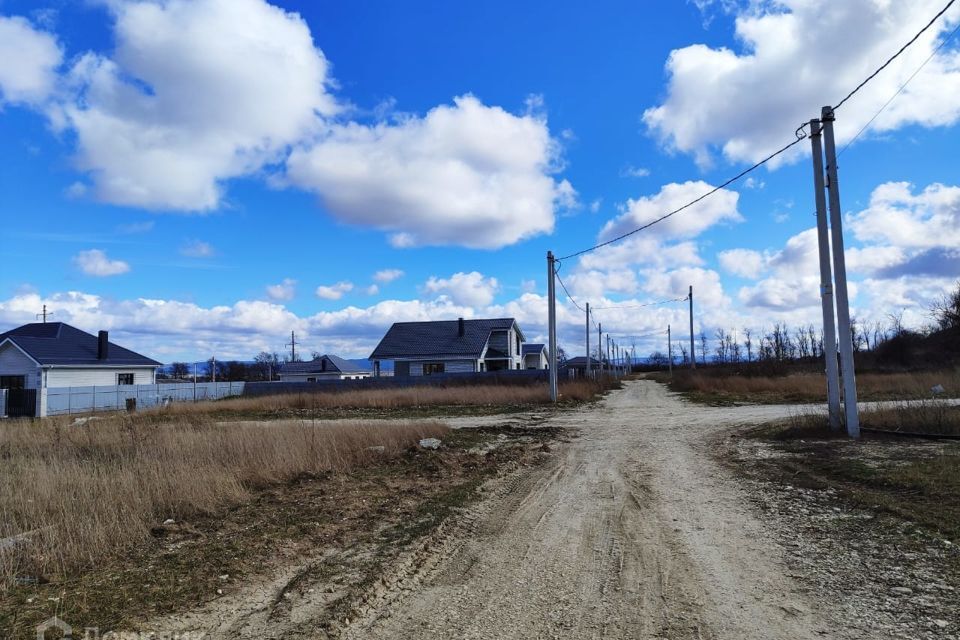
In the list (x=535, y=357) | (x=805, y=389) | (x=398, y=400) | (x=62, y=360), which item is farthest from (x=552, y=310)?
(x=535, y=357)

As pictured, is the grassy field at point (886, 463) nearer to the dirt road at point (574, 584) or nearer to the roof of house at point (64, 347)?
the dirt road at point (574, 584)

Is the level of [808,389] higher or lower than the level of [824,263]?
lower

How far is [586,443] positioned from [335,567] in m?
9.05

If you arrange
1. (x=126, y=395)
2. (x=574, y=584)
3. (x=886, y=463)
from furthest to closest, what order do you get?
1. (x=126, y=395)
2. (x=886, y=463)
3. (x=574, y=584)

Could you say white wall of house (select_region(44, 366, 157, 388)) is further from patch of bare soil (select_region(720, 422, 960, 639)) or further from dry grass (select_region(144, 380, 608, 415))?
patch of bare soil (select_region(720, 422, 960, 639))

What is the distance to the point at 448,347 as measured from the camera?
1871 inches

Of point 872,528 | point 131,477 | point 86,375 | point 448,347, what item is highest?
point 448,347

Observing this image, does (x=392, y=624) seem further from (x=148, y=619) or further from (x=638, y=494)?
(x=638, y=494)

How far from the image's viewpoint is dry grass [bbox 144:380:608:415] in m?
26.9

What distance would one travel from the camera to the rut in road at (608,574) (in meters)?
3.67

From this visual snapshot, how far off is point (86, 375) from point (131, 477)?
3846cm

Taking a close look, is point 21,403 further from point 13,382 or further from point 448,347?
point 448,347

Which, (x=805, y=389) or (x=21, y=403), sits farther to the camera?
(x=21, y=403)

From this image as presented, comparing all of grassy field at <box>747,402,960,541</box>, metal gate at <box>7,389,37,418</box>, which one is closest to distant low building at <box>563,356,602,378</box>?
grassy field at <box>747,402,960,541</box>
